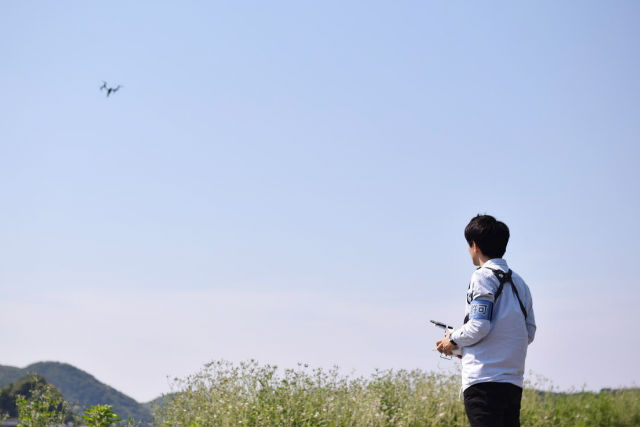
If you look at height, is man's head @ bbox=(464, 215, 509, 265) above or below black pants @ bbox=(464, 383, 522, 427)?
above

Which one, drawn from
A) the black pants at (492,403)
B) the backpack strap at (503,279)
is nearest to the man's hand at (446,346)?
the black pants at (492,403)

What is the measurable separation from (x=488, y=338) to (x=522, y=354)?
0.22 m

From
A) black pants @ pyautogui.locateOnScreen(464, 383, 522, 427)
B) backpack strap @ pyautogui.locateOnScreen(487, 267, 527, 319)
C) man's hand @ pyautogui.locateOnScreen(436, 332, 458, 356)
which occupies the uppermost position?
backpack strap @ pyautogui.locateOnScreen(487, 267, 527, 319)

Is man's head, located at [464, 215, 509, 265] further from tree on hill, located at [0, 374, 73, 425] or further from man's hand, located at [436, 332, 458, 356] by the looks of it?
tree on hill, located at [0, 374, 73, 425]

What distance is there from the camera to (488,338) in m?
3.71

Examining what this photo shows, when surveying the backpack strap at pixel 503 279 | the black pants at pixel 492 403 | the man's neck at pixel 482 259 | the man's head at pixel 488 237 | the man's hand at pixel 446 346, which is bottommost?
the black pants at pixel 492 403

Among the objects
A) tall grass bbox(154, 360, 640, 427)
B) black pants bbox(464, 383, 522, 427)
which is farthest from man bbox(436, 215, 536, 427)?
tall grass bbox(154, 360, 640, 427)

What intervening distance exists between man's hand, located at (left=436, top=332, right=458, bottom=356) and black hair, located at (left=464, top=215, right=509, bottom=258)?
1.69 feet

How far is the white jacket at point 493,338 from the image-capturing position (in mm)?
3684

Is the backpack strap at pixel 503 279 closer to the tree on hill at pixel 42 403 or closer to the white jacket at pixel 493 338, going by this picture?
the white jacket at pixel 493 338

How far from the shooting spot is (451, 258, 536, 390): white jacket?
12.1 ft

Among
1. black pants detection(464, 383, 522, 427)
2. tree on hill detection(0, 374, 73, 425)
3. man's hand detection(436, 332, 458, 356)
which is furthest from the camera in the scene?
tree on hill detection(0, 374, 73, 425)

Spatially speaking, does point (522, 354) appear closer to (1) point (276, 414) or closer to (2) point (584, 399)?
(1) point (276, 414)

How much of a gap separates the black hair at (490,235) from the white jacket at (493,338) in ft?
0.40
